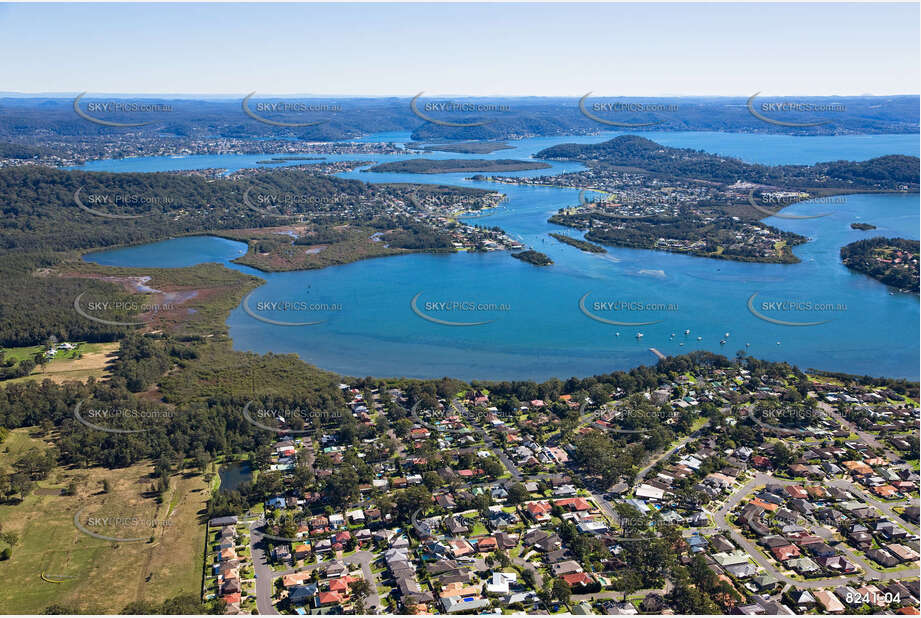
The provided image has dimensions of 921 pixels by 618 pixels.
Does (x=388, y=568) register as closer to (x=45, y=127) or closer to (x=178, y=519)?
(x=178, y=519)

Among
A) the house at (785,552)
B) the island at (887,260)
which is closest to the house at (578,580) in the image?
the house at (785,552)

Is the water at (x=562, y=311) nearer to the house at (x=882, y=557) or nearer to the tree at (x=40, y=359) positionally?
the tree at (x=40, y=359)

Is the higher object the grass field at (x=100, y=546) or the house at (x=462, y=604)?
the house at (x=462, y=604)

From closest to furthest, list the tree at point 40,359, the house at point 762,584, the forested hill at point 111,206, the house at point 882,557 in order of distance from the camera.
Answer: the house at point 762,584
the house at point 882,557
the tree at point 40,359
the forested hill at point 111,206

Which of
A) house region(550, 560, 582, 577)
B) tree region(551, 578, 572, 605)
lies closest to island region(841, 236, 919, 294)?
house region(550, 560, 582, 577)

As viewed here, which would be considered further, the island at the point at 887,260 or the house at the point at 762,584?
the island at the point at 887,260

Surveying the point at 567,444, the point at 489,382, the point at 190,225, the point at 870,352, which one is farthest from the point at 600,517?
the point at 190,225
